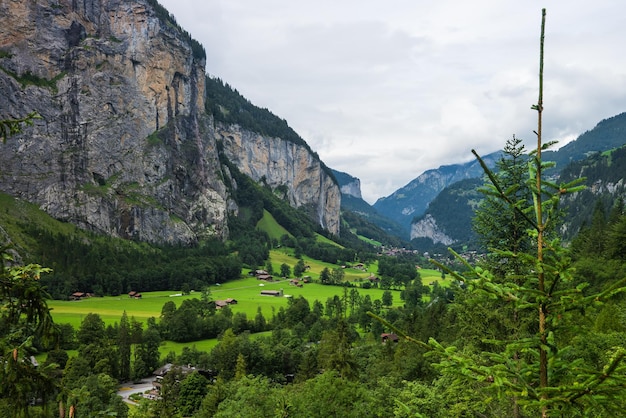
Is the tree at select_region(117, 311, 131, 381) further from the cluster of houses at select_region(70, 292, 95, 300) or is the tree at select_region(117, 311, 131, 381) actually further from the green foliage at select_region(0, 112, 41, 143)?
the green foliage at select_region(0, 112, 41, 143)

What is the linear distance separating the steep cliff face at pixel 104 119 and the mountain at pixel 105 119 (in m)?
0.34

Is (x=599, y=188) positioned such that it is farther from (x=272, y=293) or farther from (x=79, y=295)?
(x=79, y=295)

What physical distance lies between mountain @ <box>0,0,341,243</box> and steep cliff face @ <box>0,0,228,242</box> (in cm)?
34

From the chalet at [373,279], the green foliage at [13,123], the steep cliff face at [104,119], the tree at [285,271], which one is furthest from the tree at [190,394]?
the steep cliff face at [104,119]

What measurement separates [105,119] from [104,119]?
13.0 inches

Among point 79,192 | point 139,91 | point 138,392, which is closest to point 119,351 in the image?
point 138,392

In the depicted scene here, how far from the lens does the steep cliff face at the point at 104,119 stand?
419ft

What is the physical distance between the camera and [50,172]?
12975 centimetres

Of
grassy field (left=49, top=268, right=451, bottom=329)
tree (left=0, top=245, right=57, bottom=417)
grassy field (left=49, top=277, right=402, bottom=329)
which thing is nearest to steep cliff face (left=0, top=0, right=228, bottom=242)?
grassy field (left=49, top=268, right=451, bottom=329)

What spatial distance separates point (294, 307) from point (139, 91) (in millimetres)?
118054

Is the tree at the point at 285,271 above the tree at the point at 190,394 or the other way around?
above

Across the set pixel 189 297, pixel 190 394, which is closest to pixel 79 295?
pixel 189 297

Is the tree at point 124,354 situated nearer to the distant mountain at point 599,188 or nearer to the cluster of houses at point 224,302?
the cluster of houses at point 224,302

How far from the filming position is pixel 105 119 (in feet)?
474
